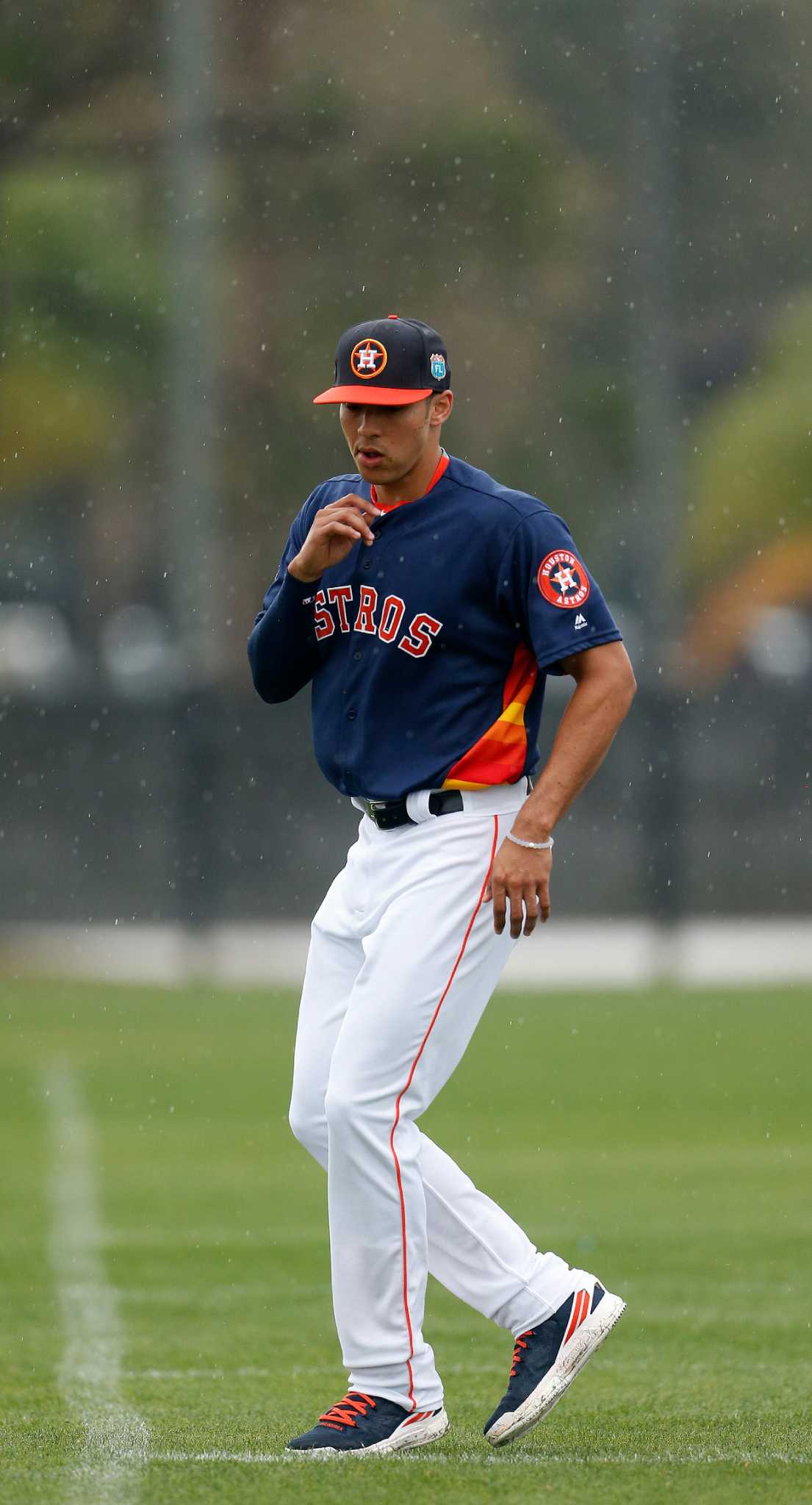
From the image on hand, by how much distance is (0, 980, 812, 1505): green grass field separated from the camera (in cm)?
438

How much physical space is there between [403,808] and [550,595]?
0.49m

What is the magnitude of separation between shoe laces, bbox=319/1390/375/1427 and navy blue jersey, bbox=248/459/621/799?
1105 mm

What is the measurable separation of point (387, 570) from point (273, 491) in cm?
2389

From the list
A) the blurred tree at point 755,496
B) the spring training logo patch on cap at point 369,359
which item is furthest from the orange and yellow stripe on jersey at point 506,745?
the blurred tree at point 755,496

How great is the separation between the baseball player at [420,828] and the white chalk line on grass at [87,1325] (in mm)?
394

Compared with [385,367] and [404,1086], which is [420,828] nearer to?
[404,1086]

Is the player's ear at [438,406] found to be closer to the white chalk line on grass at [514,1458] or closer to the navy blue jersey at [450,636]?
the navy blue jersey at [450,636]

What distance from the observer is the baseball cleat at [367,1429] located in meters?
4.41

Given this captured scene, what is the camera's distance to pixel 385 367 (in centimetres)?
453

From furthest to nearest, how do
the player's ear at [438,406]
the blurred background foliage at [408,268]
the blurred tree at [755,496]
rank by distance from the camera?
the blurred tree at [755,496]
the blurred background foliage at [408,268]
the player's ear at [438,406]

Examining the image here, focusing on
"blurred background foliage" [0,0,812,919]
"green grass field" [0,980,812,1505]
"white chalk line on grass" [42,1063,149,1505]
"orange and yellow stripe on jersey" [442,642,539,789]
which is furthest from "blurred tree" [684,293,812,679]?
"orange and yellow stripe on jersey" [442,642,539,789]

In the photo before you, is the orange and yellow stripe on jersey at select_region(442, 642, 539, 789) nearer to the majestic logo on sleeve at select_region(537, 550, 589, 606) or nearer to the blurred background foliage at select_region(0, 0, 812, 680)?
the majestic logo on sleeve at select_region(537, 550, 589, 606)

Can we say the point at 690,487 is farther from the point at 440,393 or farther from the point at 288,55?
the point at 440,393

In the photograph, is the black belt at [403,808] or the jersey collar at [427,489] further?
the jersey collar at [427,489]
